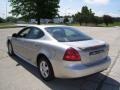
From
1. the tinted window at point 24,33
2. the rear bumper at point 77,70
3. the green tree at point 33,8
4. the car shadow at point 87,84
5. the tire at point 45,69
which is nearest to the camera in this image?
the rear bumper at point 77,70

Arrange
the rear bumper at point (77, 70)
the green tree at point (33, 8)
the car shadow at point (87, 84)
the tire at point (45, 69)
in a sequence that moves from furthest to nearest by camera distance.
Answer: the green tree at point (33, 8), the tire at point (45, 69), the car shadow at point (87, 84), the rear bumper at point (77, 70)

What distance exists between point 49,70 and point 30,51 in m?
1.24

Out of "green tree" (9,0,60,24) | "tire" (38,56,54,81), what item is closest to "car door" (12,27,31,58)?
"tire" (38,56,54,81)

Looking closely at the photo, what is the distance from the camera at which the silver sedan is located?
458cm

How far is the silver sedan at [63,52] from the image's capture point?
15.0 ft

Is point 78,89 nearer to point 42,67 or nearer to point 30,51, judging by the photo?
point 42,67

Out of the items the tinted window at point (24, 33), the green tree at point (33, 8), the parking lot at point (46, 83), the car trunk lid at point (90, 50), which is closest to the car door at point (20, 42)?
the tinted window at point (24, 33)

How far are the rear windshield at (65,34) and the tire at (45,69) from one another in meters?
0.66

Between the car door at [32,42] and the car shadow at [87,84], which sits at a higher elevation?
the car door at [32,42]

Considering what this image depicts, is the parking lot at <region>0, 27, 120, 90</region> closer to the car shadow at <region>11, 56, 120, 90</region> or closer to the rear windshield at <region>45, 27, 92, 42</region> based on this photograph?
the car shadow at <region>11, 56, 120, 90</region>

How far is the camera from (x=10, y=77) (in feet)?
18.3

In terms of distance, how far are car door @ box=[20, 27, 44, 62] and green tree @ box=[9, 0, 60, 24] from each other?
4446 cm

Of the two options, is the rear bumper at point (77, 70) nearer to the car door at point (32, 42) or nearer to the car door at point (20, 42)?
the car door at point (32, 42)

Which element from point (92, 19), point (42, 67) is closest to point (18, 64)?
point (42, 67)
